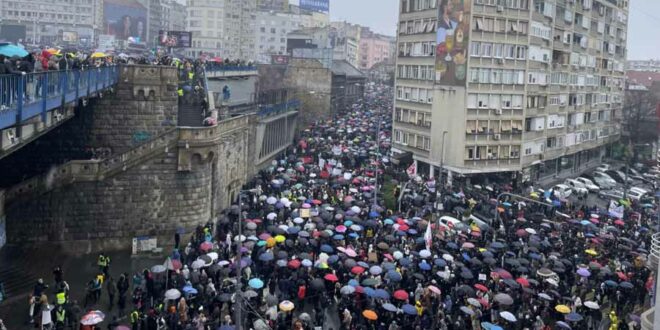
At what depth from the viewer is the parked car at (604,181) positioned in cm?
5594

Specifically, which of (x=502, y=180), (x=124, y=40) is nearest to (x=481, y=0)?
(x=502, y=180)

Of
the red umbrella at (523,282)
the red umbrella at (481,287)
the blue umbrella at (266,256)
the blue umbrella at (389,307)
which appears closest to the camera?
the blue umbrella at (389,307)

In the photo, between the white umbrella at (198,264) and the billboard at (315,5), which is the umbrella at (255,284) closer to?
the white umbrella at (198,264)

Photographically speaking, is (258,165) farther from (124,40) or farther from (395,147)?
(124,40)

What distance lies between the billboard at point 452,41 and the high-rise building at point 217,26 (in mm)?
95007

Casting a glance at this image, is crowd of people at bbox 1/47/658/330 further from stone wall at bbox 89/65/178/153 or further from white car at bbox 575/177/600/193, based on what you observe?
white car at bbox 575/177/600/193

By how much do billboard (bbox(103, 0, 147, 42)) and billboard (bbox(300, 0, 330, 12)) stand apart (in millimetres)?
57842

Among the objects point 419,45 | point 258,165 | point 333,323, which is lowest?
point 333,323

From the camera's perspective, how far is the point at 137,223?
33156mm

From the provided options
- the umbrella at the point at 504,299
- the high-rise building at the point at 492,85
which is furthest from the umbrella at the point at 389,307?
the high-rise building at the point at 492,85

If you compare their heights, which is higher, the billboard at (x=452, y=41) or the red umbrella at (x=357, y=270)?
the billboard at (x=452, y=41)

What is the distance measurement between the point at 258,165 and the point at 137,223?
63.5 ft

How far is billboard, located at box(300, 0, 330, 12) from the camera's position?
351 feet

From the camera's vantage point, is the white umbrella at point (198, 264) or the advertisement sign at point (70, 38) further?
the advertisement sign at point (70, 38)
